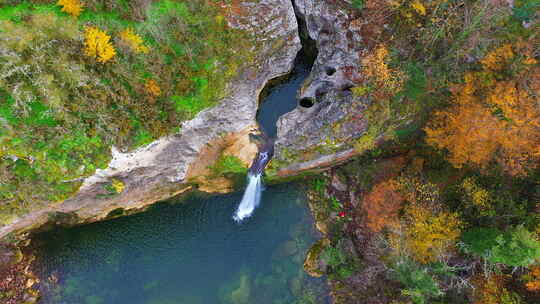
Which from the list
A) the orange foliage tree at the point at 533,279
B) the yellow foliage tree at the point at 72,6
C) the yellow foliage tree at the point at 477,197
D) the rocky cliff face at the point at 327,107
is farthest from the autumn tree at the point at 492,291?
the yellow foliage tree at the point at 72,6

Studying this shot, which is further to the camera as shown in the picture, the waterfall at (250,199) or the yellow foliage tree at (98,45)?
the waterfall at (250,199)

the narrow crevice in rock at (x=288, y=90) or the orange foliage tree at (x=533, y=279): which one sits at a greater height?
the narrow crevice in rock at (x=288, y=90)

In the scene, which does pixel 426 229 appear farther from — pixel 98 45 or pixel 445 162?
pixel 98 45

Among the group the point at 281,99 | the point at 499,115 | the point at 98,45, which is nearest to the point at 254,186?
the point at 281,99

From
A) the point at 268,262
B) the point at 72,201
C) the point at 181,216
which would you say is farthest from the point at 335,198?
the point at 72,201

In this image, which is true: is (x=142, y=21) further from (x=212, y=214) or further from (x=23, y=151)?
(x=212, y=214)

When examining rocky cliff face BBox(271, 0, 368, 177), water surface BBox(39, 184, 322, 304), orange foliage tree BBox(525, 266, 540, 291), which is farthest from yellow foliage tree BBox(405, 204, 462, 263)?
water surface BBox(39, 184, 322, 304)

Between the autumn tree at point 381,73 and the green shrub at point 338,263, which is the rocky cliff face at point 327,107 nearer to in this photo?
the autumn tree at point 381,73
